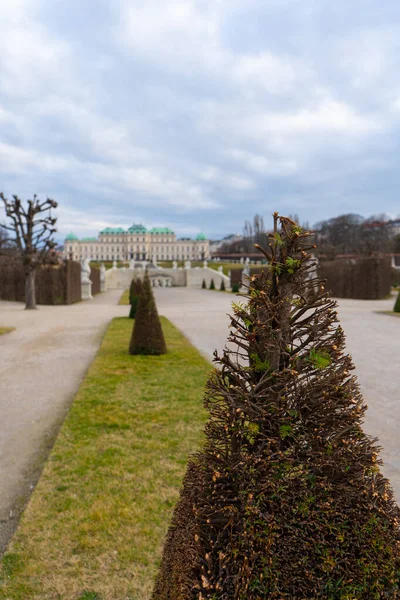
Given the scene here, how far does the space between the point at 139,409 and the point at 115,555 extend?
3.16 m

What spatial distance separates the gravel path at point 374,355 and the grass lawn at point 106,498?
7.22 ft

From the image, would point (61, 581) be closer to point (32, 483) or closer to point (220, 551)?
point (32, 483)

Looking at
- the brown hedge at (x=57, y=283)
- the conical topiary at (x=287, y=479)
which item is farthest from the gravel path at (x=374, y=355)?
the brown hedge at (x=57, y=283)

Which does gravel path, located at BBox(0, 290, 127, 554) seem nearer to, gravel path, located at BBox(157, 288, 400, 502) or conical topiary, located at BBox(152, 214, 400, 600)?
conical topiary, located at BBox(152, 214, 400, 600)

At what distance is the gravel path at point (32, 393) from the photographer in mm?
4283

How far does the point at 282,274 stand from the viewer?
4.71ft

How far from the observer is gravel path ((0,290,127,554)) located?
428 centimetres

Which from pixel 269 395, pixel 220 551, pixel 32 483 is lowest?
pixel 32 483

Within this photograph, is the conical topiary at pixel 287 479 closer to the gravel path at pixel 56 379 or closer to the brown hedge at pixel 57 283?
the gravel path at pixel 56 379

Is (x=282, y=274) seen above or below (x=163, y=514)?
above

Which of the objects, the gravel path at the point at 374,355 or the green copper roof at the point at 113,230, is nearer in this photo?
the gravel path at the point at 374,355

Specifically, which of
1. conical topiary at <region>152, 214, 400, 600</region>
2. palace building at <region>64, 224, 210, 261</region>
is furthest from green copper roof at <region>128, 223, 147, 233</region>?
conical topiary at <region>152, 214, 400, 600</region>

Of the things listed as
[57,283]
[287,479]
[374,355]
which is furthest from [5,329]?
[287,479]

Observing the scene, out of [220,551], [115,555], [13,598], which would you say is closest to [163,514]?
[115,555]
